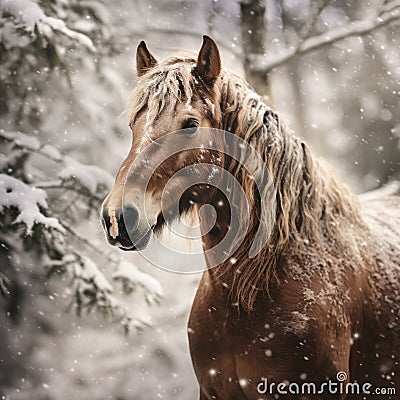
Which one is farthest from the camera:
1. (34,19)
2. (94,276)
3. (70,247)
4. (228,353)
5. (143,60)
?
(70,247)

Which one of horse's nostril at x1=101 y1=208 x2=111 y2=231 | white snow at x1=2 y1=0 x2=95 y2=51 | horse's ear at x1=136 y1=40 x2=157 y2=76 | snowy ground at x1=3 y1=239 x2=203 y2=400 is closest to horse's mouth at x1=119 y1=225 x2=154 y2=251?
horse's nostril at x1=101 y1=208 x2=111 y2=231

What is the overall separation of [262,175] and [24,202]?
6.83 feet

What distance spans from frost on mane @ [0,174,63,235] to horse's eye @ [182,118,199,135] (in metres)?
1.96

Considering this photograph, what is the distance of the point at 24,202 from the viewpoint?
3578 millimetres

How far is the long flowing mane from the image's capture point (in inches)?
79.2

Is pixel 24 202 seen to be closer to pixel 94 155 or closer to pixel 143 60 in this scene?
pixel 143 60

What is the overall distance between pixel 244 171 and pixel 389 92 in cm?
563

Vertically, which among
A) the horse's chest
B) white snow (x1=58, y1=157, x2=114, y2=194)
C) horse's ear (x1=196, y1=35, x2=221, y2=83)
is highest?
horse's ear (x1=196, y1=35, x2=221, y2=83)

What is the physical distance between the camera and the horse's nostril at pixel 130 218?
173 centimetres

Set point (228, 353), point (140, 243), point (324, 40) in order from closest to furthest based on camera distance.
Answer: point (140, 243) < point (228, 353) < point (324, 40)

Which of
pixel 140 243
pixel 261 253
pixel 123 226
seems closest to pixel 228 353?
pixel 261 253

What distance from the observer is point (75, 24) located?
14.0 ft

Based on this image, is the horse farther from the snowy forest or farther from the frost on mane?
the frost on mane

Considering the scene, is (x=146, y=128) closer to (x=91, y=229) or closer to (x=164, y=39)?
(x=91, y=229)
